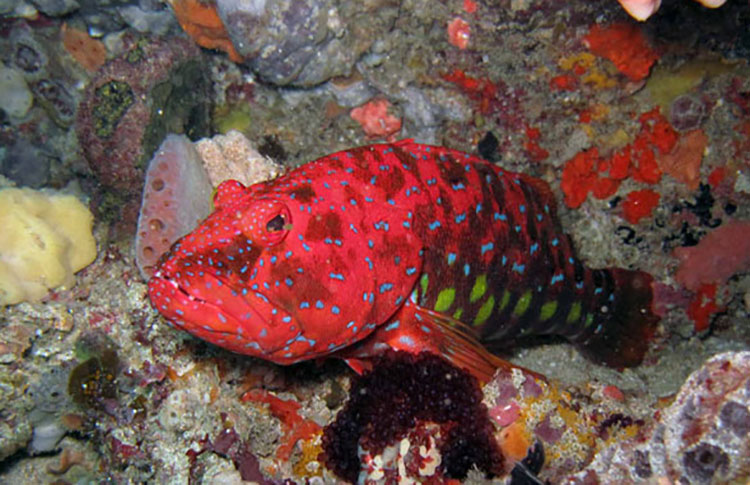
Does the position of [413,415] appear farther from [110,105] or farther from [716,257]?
[716,257]

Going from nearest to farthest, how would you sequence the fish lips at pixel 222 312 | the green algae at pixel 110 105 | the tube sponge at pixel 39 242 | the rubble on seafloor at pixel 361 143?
1. the fish lips at pixel 222 312
2. the rubble on seafloor at pixel 361 143
3. the tube sponge at pixel 39 242
4. the green algae at pixel 110 105

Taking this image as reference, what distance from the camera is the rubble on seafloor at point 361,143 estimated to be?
11.0 ft

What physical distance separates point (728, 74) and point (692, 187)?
1253 millimetres

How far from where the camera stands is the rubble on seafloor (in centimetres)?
334

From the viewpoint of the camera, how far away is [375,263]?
11.9ft

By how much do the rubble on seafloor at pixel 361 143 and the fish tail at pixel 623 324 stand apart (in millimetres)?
241

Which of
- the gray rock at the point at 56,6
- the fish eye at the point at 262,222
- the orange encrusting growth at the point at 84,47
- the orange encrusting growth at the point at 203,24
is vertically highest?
the orange encrusting growth at the point at 203,24

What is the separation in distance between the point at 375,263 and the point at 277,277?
778mm

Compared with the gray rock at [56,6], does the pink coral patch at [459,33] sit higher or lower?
higher

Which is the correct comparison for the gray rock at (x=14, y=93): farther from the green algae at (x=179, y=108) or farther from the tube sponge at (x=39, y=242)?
the green algae at (x=179, y=108)

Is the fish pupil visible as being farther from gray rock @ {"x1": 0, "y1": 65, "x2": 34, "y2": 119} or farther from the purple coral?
gray rock @ {"x1": 0, "y1": 65, "x2": 34, "y2": 119}

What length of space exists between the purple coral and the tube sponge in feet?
9.89

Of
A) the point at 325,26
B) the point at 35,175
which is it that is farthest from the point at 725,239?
the point at 35,175

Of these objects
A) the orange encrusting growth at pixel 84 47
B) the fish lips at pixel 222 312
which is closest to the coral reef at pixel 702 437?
the fish lips at pixel 222 312
